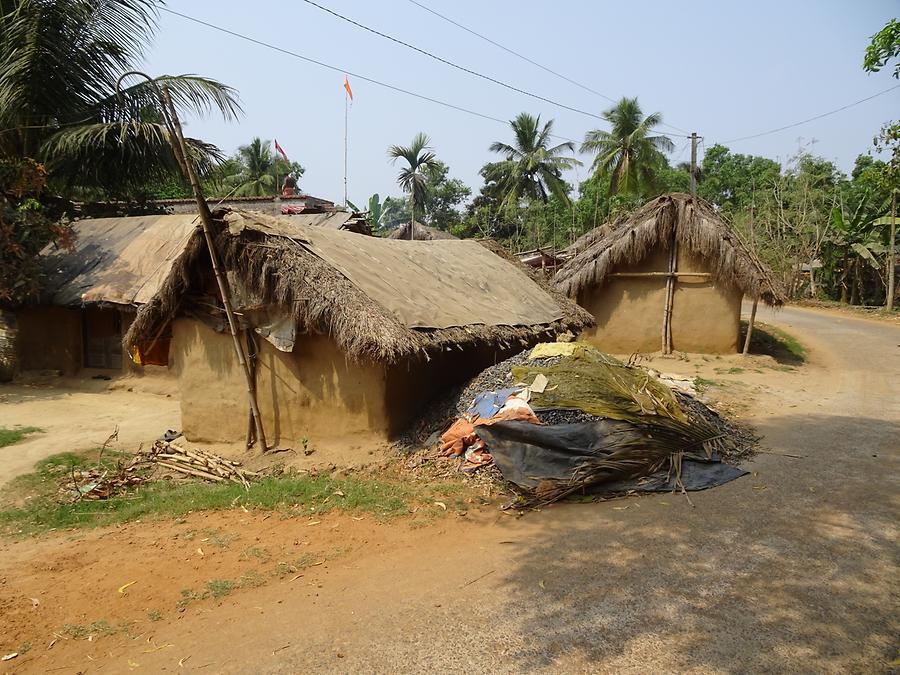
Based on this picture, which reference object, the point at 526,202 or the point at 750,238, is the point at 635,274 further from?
the point at 526,202

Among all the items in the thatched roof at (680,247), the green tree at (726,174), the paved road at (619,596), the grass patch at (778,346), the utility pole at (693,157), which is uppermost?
the green tree at (726,174)

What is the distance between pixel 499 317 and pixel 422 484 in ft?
11.9

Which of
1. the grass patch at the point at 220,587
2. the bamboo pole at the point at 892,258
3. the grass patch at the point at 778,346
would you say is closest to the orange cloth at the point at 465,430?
Result: the grass patch at the point at 220,587

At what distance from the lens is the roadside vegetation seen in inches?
259

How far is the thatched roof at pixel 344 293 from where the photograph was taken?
738cm

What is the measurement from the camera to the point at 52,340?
14656mm

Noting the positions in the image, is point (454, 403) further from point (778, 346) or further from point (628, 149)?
Result: point (628, 149)

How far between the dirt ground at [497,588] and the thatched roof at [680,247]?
8.37 metres

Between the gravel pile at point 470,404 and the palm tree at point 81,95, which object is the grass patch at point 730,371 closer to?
the gravel pile at point 470,404

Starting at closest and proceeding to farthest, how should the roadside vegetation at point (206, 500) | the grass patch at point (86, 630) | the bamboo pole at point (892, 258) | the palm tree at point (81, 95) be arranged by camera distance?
1. the grass patch at point (86, 630)
2. the roadside vegetation at point (206, 500)
3. the palm tree at point (81, 95)
4. the bamboo pole at point (892, 258)

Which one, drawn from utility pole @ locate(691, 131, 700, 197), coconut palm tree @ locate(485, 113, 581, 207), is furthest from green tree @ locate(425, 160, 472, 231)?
utility pole @ locate(691, 131, 700, 197)

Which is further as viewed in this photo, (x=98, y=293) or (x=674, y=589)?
(x=98, y=293)

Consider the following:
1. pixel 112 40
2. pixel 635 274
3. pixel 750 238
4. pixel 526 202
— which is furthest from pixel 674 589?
pixel 526 202

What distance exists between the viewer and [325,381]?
313 inches
